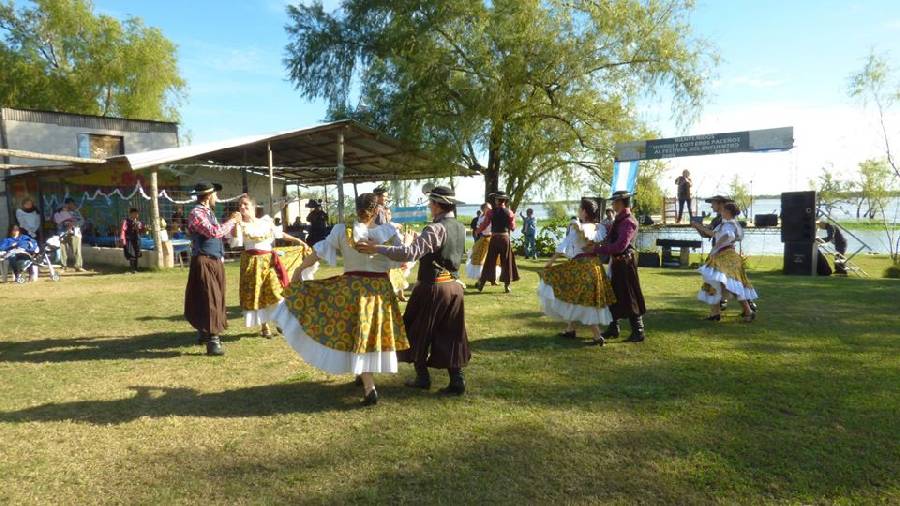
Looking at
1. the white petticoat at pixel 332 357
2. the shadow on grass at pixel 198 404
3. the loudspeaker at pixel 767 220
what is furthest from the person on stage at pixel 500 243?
the loudspeaker at pixel 767 220

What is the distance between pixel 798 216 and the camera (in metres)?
13.0

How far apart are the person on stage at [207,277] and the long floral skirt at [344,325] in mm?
1894

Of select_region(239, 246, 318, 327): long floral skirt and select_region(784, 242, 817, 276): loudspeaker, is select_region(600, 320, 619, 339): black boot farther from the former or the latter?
select_region(784, 242, 817, 276): loudspeaker

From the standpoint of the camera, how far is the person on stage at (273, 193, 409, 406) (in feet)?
12.6

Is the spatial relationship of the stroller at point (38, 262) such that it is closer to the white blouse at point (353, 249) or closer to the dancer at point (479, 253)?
the dancer at point (479, 253)

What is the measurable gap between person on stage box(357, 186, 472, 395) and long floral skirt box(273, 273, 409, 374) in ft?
1.09

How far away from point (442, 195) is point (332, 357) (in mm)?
1479

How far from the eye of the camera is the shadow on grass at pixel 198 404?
3893 millimetres

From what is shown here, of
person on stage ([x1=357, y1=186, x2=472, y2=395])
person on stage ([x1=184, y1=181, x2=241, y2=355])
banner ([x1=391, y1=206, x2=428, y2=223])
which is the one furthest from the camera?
banner ([x1=391, y1=206, x2=428, y2=223])

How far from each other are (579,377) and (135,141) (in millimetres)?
21999

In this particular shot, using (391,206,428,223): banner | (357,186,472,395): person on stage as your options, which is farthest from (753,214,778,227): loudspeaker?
(357,186,472,395): person on stage

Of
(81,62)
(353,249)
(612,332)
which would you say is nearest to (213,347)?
(353,249)

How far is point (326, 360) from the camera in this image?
12.7ft

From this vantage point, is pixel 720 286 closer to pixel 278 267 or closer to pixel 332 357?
pixel 332 357
